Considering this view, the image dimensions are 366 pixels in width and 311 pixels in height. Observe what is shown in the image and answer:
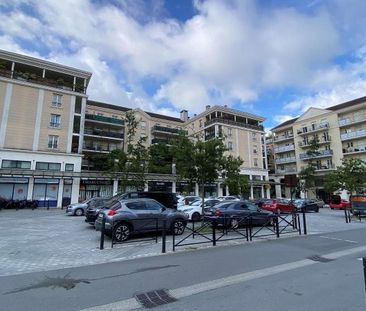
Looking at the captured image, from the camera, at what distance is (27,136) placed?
1307 inches

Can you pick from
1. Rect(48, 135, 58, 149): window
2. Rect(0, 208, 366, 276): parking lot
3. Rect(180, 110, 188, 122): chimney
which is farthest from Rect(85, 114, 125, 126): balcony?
Rect(0, 208, 366, 276): parking lot

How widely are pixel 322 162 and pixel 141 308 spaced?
56052 millimetres

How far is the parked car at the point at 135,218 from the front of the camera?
422 inches

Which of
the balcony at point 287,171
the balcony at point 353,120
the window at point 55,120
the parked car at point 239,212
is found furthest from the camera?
the balcony at point 287,171

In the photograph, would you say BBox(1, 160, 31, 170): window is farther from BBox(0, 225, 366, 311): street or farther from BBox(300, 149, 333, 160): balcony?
BBox(300, 149, 333, 160): balcony

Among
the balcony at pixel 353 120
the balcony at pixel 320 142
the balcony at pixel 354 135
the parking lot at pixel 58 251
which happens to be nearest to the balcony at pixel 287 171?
the balcony at pixel 320 142

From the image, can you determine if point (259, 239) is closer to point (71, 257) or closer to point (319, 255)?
point (319, 255)

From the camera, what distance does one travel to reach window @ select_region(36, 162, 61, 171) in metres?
33.0

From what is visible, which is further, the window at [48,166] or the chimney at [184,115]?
the chimney at [184,115]

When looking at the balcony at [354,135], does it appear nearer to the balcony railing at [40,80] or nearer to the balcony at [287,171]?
the balcony at [287,171]

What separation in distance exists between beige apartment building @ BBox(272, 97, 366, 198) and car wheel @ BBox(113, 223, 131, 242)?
40.6 metres

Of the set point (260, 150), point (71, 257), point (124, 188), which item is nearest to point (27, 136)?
→ point (124, 188)

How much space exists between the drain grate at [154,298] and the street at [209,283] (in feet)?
0.41

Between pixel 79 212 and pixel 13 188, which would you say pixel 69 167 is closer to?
pixel 13 188
